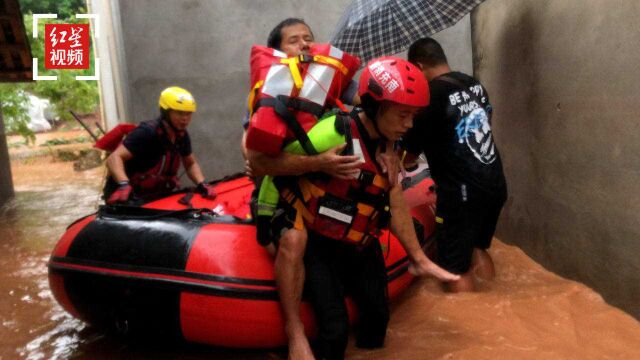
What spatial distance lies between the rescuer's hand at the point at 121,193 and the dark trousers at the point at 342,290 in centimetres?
194

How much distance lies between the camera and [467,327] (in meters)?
2.84

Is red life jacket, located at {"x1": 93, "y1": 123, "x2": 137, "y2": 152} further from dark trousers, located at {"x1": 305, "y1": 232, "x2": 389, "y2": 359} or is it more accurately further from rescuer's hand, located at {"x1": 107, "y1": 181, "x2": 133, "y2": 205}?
dark trousers, located at {"x1": 305, "y1": 232, "x2": 389, "y2": 359}

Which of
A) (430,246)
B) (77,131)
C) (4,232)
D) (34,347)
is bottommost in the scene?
(77,131)

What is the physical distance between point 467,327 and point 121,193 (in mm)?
2621

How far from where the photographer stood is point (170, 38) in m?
5.53

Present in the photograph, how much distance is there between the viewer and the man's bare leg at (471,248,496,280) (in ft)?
11.4

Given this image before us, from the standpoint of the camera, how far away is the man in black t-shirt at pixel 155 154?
421 cm

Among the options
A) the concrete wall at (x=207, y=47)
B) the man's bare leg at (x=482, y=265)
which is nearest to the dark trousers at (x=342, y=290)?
the man's bare leg at (x=482, y=265)

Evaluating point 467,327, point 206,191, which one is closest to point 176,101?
point 206,191

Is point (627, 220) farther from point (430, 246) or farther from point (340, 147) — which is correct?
point (340, 147)

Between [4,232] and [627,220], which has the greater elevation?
[627,220]

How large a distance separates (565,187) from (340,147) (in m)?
1.72

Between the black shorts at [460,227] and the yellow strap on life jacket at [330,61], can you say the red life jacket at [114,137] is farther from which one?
the black shorts at [460,227]

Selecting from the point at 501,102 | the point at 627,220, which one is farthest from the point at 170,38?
the point at 627,220
